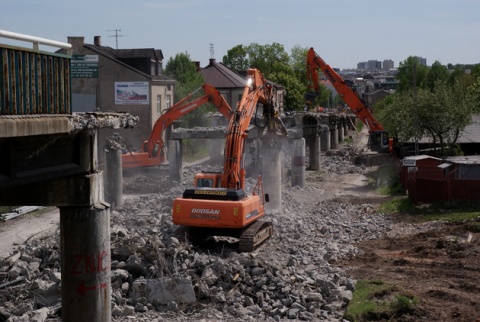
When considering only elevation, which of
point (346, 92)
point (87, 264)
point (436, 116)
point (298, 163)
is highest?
point (346, 92)

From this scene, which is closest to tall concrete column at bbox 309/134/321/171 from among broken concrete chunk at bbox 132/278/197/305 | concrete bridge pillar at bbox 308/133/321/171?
concrete bridge pillar at bbox 308/133/321/171

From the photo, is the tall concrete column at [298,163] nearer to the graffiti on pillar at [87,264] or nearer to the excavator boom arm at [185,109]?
the excavator boom arm at [185,109]

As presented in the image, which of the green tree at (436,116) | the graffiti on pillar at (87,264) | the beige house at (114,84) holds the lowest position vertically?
the graffiti on pillar at (87,264)

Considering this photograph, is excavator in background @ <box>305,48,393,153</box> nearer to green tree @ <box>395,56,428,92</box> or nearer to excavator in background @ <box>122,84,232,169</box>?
excavator in background @ <box>122,84,232,169</box>

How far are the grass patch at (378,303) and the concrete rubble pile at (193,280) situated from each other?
33 cm

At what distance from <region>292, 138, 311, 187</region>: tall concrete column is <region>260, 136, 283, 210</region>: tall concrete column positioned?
8609mm

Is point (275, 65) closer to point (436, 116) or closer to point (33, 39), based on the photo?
point (436, 116)

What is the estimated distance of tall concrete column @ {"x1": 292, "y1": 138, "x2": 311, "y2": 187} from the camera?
1595 inches

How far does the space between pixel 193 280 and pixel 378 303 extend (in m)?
4.41

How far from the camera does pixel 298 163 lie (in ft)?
134

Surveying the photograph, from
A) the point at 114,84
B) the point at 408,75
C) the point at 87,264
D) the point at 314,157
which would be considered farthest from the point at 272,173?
the point at 408,75

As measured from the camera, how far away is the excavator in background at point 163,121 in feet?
114

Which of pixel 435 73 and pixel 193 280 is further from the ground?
pixel 435 73

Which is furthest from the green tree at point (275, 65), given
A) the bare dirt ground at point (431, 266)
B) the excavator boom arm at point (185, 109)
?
the bare dirt ground at point (431, 266)
